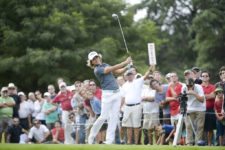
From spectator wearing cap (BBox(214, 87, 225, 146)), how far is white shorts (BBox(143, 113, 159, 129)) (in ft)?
6.82

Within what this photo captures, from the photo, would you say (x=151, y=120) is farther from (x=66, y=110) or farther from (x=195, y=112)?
(x=66, y=110)

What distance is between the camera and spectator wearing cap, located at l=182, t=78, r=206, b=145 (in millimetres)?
18297

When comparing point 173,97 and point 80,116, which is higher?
point 173,97

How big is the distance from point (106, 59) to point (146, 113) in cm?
2563

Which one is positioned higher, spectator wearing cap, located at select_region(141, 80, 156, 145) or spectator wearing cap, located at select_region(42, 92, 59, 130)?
spectator wearing cap, located at select_region(42, 92, 59, 130)

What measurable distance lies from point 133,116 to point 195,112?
199cm

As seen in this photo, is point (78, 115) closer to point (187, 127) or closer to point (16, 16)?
point (187, 127)

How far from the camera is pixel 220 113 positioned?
18.6m

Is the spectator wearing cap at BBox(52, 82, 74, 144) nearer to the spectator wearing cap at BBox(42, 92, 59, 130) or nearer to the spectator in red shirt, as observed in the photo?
the spectator in red shirt

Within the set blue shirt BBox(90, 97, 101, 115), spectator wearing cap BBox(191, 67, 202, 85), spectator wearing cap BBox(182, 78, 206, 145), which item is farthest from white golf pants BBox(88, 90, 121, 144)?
blue shirt BBox(90, 97, 101, 115)

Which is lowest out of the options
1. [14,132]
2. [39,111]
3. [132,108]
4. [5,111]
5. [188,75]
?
[14,132]

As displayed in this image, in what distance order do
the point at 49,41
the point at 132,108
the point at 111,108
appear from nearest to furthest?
the point at 111,108 < the point at 132,108 < the point at 49,41

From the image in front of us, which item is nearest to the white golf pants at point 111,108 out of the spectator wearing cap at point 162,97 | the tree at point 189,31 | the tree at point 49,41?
the spectator wearing cap at point 162,97

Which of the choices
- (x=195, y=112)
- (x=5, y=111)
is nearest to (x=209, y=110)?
(x=195, y=112)
